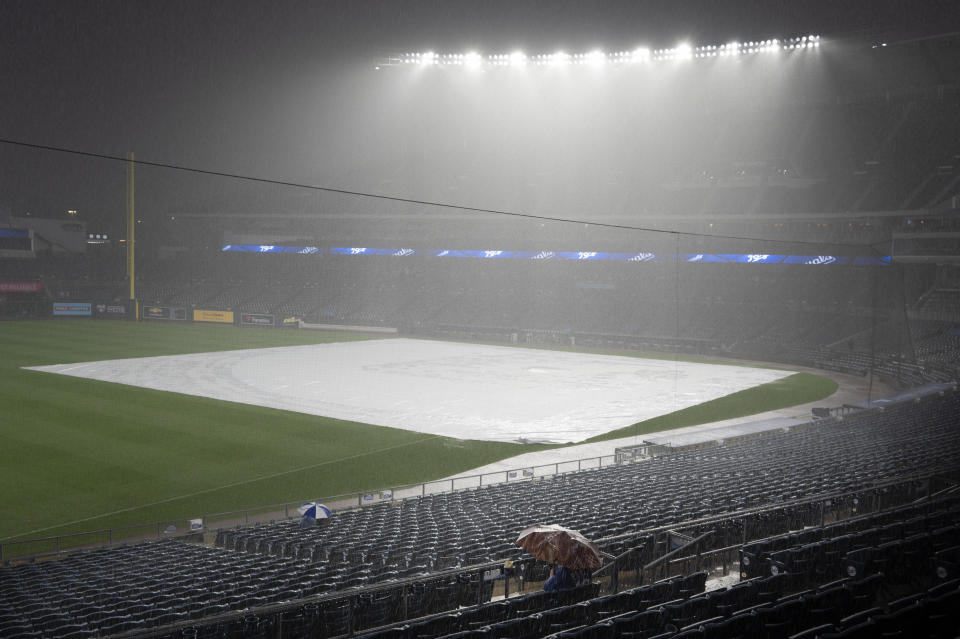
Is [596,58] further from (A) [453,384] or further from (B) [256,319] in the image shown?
(B) [256,319]

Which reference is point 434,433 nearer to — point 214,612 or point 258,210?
point 214,612

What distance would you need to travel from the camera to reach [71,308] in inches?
2911

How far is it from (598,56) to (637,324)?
2241cm

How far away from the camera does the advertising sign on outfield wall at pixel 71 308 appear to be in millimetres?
73688

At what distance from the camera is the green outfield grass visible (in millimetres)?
18922

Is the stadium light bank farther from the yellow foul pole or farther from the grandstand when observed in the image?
the yellow foul pole

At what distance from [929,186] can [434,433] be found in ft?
152

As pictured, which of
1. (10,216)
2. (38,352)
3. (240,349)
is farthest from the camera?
(10,216)

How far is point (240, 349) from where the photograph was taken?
171 feet

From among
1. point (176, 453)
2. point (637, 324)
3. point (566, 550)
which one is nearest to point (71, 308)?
point (637, 324)

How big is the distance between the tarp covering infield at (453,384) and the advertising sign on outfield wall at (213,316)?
72.2 ft

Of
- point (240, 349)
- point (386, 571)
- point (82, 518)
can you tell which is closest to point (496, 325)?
point (240, 349)

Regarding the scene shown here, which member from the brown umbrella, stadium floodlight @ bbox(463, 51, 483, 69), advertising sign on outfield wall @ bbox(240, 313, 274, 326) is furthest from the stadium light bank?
the brown umbrella

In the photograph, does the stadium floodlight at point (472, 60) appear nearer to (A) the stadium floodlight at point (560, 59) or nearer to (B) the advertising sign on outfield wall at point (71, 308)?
(A) the stadium floodlight at point (560, 59)
